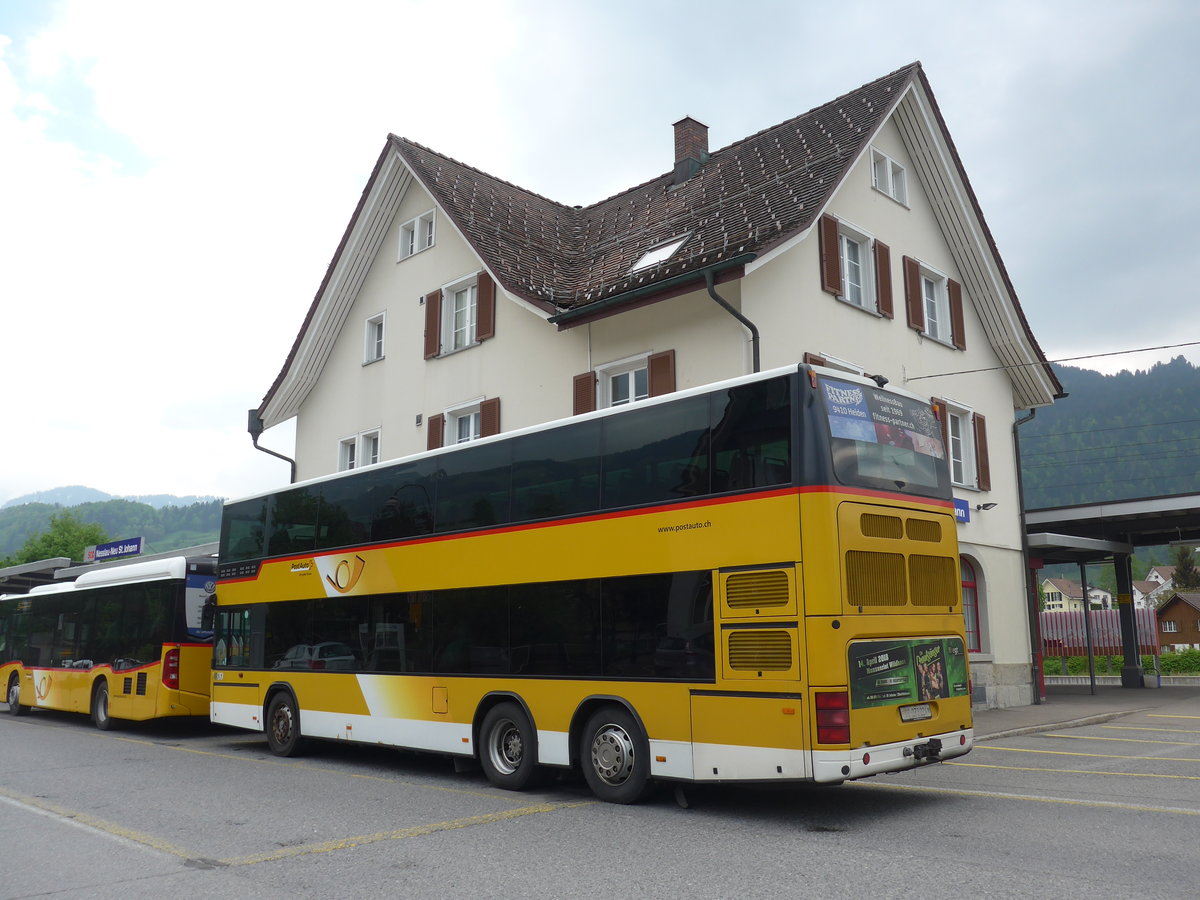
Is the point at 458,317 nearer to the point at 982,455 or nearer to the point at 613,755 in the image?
the point at 982,455

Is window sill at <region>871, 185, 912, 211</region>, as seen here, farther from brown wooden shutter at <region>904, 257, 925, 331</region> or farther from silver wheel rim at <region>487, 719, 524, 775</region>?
silver wheel rim at <region>487, 719, 524, 775</region>

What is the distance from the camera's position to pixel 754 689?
8.74 metres

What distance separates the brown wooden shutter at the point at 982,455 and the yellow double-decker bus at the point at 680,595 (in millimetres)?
12220

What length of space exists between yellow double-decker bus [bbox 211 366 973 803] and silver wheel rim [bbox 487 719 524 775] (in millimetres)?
24

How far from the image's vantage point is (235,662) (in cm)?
1574

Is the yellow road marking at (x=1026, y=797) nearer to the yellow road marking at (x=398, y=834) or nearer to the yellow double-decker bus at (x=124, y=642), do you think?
the yellow road marking at (x=398, y=834)

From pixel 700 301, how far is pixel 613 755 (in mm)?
8765

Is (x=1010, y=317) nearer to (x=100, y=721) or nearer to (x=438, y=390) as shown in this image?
(x=438, y=390)

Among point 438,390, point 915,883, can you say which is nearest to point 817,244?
point 438,390

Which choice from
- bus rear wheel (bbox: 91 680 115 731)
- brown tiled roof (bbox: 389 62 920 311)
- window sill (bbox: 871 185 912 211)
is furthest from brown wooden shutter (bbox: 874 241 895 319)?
bus rear wheel (bbox: 91 680 115 731)

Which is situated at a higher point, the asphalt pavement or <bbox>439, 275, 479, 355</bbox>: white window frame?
<bbox>439, 275, 479, 355</bbox>: white window frame

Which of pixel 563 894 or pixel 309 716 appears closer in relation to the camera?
pixel 563 894

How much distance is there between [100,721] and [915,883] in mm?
17086

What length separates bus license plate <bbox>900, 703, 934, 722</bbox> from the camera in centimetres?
906
